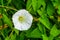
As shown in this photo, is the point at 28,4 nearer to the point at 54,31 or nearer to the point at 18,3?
the point at 18,3

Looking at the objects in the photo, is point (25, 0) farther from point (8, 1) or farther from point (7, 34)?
point (7, 34)

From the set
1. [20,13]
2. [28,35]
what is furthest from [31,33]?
→ [20,13]

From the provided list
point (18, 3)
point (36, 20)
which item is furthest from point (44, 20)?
point (18, 3)

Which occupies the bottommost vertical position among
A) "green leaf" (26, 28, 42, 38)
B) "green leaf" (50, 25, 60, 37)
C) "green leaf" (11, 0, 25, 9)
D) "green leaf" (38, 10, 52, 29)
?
"green leaf" (26, 28, 42, 38)

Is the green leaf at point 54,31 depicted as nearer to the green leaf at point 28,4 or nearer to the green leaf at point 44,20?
the green leaf at point 44,20

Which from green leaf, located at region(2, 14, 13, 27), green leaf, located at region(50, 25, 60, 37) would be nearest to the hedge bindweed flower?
green leaf, located at region(2, 14, 13, 27)

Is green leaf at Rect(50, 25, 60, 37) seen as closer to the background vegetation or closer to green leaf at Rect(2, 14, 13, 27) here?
the background vegetation

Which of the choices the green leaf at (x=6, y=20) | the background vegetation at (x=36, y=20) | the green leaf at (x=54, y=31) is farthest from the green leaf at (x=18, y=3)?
the green leaf at (x=54, y=31)
